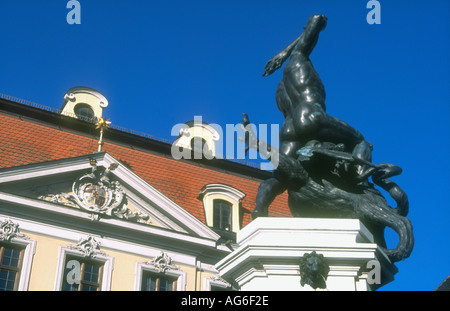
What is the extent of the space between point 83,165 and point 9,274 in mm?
4600

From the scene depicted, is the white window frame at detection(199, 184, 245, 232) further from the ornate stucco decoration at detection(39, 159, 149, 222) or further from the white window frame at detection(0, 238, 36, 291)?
the white window frame at detection(0, 238, 36, 291)

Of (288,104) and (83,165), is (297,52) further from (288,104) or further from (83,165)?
(83,165)

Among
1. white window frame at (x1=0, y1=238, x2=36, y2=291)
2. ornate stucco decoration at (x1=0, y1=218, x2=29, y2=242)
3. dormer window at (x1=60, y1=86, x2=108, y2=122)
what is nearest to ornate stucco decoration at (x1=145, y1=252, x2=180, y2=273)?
white window frame at (x1=0, y1=238, x2=36, y2=291)

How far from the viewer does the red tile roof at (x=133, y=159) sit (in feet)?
81.4

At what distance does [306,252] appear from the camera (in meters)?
6.60

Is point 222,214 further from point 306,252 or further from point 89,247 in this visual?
point 306,252

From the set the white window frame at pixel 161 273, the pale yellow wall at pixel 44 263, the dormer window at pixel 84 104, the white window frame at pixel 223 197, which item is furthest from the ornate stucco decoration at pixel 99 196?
the dormer window at pixel 84 104

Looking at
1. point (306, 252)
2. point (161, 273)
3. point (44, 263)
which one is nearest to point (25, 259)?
point (44, 263)

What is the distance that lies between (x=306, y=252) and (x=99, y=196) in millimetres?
18391

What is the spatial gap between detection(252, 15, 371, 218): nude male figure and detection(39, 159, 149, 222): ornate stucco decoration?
16.4 meters

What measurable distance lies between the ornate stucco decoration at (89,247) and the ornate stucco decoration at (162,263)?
1.73 meters

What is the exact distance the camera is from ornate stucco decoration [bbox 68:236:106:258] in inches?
901

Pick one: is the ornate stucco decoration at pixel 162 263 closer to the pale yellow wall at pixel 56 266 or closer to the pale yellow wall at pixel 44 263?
the pale yellow wall at pixel 56 266
